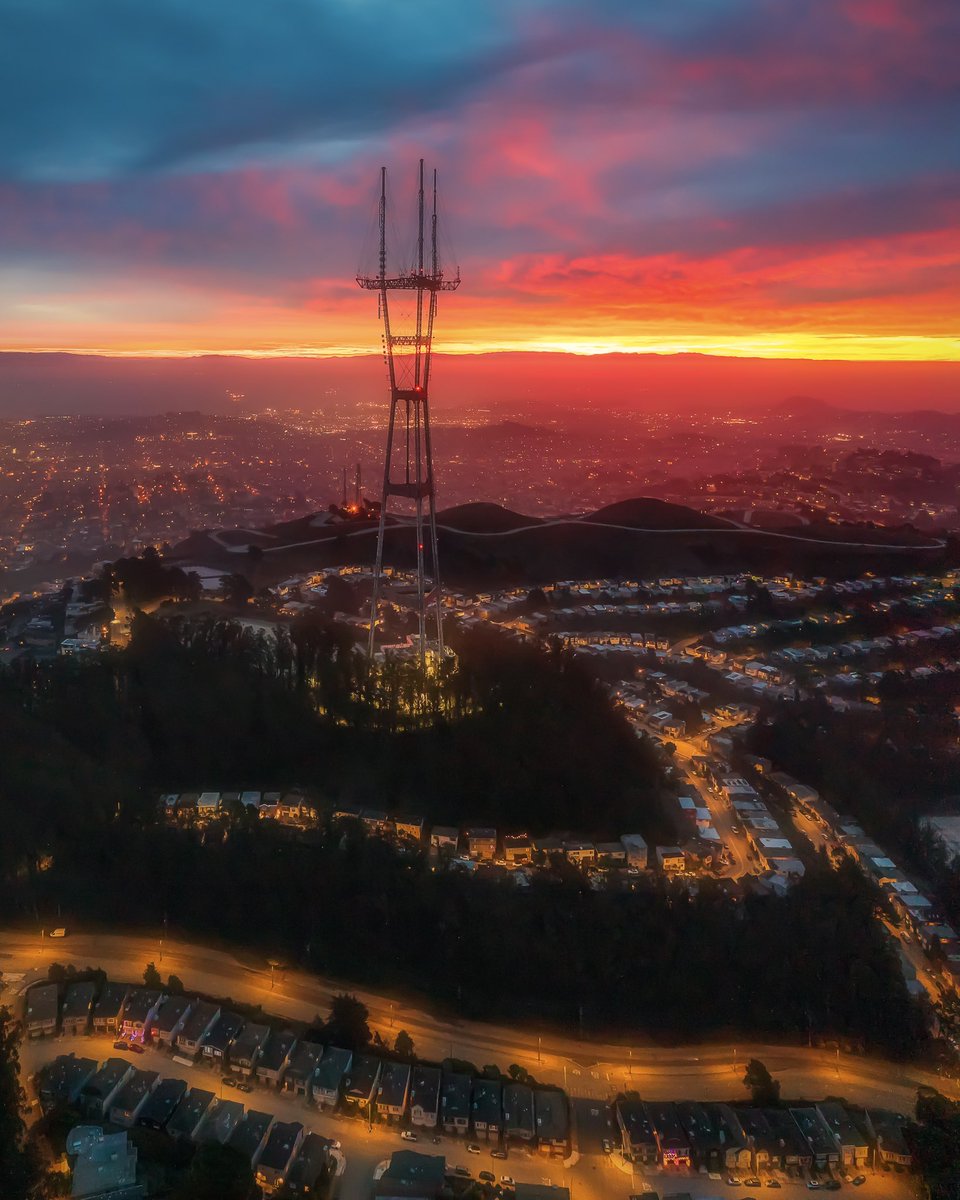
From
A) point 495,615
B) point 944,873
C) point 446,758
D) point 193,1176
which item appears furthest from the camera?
point 495,615

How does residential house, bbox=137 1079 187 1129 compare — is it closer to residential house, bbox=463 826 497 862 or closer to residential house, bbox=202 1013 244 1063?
residential house, bbox=202 1013 244 1063

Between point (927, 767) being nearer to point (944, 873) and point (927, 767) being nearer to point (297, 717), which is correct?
point (944, 873)

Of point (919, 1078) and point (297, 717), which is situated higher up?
point (297, 717)

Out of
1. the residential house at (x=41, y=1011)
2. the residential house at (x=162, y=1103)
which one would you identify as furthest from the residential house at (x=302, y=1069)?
the residential house at (x=41, y=1011)

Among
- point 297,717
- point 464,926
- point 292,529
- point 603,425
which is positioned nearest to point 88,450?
point 292,529

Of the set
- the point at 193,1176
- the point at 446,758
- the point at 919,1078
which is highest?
the point at 446,758

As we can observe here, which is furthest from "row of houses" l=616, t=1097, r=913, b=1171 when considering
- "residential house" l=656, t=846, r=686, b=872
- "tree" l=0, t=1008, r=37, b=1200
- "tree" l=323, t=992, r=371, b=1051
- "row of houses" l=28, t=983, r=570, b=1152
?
"tree" l=0, t=1008, r=37, b=1200

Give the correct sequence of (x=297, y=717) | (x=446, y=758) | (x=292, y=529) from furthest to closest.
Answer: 1. (x=292, y=529)
2. (x=297, y=717)
3. (x=446, y=758)
